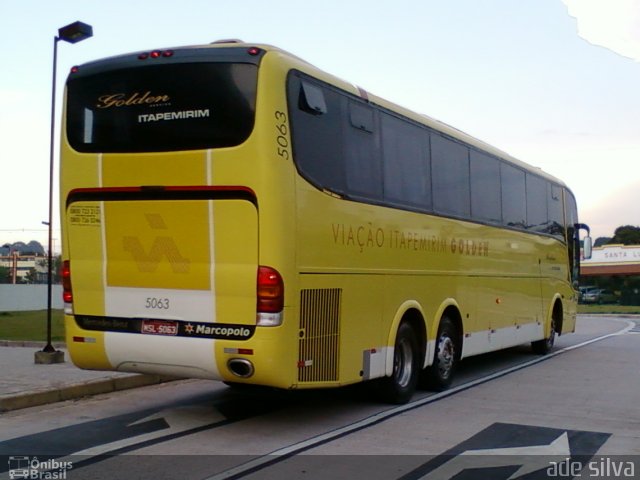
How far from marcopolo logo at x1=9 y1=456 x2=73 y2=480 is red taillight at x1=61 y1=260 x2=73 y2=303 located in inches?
82.2

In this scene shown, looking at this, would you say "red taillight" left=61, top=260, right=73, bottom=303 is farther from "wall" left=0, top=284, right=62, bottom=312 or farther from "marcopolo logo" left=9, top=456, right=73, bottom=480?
"wall" left=0, top=284, right=62, bottom=312

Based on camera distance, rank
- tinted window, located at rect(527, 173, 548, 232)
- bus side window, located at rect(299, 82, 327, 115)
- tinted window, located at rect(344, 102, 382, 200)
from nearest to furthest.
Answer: bus side window, located at rect(299, 82, 327, 115) → tinted window, located at rect(344, 102, 382, 200) → tinted window, located at rect(527, 173, 548, 232)

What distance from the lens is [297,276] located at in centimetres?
761

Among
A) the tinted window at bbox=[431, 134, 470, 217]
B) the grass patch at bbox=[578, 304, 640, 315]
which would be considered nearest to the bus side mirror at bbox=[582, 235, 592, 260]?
the tinted window at bbox=[431, 134, 470, 217]

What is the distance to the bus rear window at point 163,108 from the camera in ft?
24.9

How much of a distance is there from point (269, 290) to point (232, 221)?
2.55 ft

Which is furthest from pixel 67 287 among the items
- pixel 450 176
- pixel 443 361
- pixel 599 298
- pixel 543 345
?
pixel 599 298

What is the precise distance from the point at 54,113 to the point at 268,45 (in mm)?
7114

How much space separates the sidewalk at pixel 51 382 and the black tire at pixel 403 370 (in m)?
3.72

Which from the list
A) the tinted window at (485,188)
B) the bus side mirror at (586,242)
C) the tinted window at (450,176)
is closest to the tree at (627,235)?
the bus side mirror at (586,242)

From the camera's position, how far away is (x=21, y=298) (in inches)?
1762

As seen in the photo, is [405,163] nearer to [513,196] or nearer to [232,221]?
[232,221]

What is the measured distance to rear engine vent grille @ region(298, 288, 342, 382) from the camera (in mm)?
7699

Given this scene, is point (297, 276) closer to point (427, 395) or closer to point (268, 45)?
point (268, 45)
